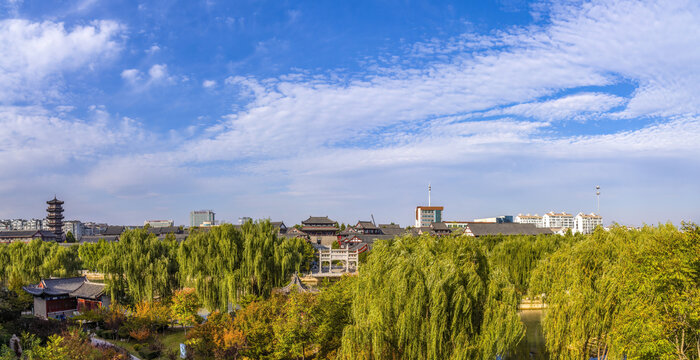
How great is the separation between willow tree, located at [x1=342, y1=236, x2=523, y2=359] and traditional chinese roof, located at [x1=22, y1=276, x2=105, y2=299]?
61.3 ft

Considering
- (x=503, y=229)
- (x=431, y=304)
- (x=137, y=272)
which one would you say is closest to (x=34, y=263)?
(x=137, y=272)

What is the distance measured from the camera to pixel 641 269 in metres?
11.4

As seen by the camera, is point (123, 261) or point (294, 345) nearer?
point (294, 345)

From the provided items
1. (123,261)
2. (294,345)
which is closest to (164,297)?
(123,261)

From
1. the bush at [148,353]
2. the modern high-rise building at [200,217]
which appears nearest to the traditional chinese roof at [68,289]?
the bush at [148,353]

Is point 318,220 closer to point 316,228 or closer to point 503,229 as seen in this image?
point 316,228

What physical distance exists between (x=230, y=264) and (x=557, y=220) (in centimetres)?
11304

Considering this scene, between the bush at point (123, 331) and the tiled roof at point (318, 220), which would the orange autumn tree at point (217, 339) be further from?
the tiled roof at point (318, 220)

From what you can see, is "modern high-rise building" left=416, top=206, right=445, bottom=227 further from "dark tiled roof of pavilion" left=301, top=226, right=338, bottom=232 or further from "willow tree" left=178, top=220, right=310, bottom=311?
"willow tree" left=178, top=220, right=310, bottom=311

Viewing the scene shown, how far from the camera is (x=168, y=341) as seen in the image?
18312mm

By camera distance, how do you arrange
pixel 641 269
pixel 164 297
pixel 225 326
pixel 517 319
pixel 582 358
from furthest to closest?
1. pixel 164 297
2. pixel 225 326
3. pixel 582 358
4. pixel 641 269
5. pixel 517 319

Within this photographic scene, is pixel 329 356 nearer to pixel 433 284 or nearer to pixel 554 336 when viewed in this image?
pixel 433 284

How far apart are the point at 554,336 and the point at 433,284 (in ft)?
16.9

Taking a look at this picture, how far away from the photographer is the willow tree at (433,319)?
10172mm
